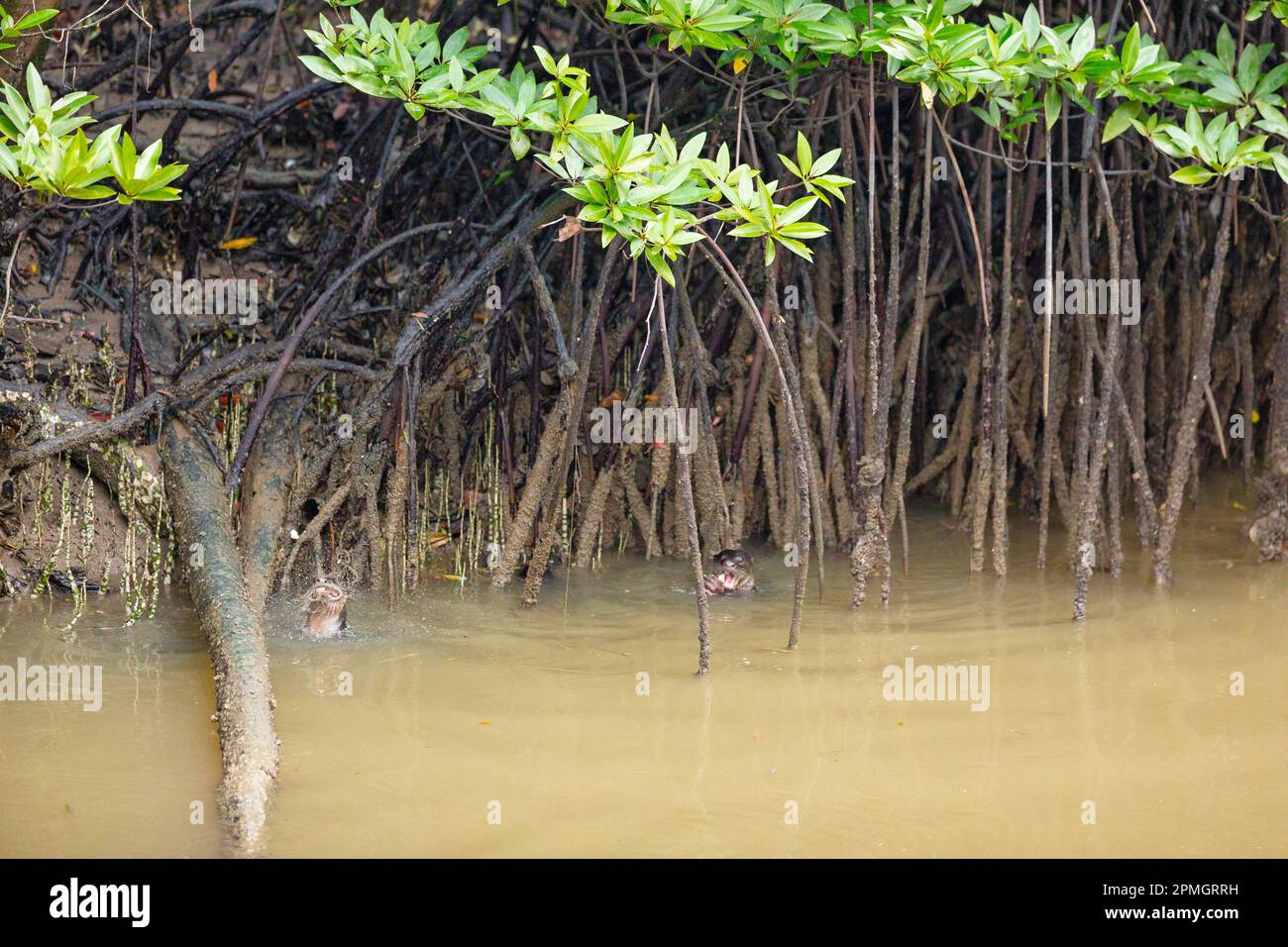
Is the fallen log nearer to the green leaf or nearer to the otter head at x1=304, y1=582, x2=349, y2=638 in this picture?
the otter head at x1=304, y1=582, x2=349, y2=638

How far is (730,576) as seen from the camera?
377 cm

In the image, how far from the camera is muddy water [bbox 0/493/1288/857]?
2309 mm

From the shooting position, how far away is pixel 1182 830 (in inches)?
91.4

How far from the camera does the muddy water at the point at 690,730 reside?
2.31 meters

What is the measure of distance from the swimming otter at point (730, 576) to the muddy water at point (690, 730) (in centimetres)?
8

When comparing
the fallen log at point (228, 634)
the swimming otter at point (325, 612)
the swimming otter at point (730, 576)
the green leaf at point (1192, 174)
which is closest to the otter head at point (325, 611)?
the swimming otter at point (325, 612)

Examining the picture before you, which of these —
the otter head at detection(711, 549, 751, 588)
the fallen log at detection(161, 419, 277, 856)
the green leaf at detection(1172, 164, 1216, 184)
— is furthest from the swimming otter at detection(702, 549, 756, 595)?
the green leaf at detection(1172, 164, 1216, 184)

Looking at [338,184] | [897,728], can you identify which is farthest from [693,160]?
[338,184]

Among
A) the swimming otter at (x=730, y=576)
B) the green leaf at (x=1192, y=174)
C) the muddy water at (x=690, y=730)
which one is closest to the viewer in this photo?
the muddy water at (x=690, y=730)

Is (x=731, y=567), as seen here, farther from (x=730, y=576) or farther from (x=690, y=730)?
(x=690, y=730)

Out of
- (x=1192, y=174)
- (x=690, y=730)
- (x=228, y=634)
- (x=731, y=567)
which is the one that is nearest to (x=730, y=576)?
(x=731, y=567)

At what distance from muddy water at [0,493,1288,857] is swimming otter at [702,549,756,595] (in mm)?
80

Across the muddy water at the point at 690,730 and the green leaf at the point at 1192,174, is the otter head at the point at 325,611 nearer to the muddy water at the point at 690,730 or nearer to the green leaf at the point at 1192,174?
the muddy water at the point at 690,730
